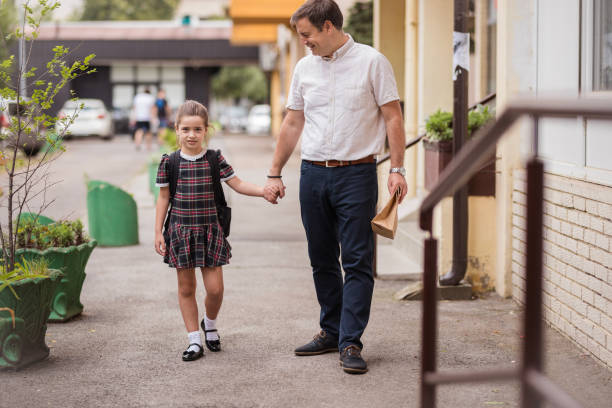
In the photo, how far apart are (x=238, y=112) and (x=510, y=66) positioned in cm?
4720

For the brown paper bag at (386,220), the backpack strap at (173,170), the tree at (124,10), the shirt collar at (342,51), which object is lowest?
the brown paper bag at (386,220)

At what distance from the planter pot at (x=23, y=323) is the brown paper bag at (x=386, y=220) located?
1843mm

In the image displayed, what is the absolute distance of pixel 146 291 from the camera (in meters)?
6.66

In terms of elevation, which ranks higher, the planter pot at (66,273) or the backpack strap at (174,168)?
the backpack strap at (174,168)

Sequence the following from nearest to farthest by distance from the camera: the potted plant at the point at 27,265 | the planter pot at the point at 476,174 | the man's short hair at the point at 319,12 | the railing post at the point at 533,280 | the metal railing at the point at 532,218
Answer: the metal railing at the point at 532,218 < the railing post at the point at 533,280 < the man's short hair at the point at 319,12 < the potted plant at the point at 27,265 < the planter pot at the point at 476,174

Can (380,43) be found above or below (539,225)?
above

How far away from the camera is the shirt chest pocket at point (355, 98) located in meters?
4.46

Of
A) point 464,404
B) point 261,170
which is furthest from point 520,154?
point 261,170

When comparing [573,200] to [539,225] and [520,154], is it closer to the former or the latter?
[520,154]

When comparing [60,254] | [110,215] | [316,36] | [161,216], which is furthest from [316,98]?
[110,215]

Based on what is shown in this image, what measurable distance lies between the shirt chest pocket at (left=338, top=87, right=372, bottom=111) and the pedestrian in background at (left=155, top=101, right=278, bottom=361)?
2.11ft

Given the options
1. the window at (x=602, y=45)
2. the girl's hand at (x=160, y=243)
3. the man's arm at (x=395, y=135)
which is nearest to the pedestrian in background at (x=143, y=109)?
the girl's hand at (x=160, y=243)

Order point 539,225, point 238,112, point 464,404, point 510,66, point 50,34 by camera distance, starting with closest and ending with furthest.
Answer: point 539,225 → point 464,404 → point 510,66 → point 50,34 → point 238,112

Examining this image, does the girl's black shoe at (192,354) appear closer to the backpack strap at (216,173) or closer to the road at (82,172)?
the backpack strap at (216,173)
